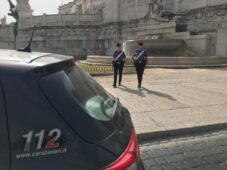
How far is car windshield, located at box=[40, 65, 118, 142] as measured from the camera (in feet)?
6.02

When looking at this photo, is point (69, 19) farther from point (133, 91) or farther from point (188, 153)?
point (188, 153)

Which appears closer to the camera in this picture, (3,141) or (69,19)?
(3,141)

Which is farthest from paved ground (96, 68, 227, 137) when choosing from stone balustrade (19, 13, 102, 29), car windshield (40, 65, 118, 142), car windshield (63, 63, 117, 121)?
stone balustrade (19, 13, 102, 29)

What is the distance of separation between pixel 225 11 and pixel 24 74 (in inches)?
1027

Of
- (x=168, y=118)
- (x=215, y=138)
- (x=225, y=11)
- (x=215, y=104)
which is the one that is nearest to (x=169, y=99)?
(x=215, y=104)

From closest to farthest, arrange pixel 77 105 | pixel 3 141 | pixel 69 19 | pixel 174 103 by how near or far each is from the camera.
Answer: pixel 3 141, pixel 77 105, pixel 174 103, pixel 69 19

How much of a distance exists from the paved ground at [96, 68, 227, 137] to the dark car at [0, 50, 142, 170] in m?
4.11

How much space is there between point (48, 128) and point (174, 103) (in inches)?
275

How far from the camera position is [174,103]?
333 inches

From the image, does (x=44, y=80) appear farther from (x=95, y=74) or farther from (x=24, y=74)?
(x=95, y=74)

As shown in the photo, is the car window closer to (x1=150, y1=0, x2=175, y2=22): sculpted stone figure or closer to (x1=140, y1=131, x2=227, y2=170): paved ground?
(x1=140, y1=131, x2=227, y2=170): paved ground

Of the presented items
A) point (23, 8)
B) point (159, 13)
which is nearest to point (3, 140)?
point (159, 13)

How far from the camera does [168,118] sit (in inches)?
272

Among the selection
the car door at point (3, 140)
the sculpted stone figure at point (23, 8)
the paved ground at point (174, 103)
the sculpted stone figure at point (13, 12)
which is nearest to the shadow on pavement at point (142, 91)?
the paved ground at point (174, 103)
